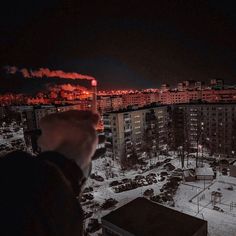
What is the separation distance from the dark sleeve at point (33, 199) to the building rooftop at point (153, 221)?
11.3 m

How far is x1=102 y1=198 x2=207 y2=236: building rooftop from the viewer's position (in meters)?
10.8

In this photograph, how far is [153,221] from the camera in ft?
38.3

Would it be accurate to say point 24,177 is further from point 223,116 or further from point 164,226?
point 223,116

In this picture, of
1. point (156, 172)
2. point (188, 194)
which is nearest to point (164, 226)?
point (188, 194)

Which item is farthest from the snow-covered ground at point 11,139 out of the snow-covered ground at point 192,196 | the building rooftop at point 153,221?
the building rooftop at point 153,221

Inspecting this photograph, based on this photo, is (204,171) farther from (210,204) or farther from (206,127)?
(206,127)

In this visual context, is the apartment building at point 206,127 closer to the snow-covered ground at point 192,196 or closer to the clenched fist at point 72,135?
the snow-covered ground at point 192,196

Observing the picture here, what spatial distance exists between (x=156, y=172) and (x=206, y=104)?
12531mm

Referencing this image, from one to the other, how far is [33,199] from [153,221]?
12365 mm

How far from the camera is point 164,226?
11.2m

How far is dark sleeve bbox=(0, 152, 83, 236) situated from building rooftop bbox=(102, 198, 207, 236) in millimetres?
11266

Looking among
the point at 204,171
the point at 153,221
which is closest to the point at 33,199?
the point at 153,221

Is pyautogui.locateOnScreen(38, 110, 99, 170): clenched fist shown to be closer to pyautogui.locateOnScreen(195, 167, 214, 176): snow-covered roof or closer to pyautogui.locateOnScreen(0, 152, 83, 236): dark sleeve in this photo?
pyautogui.locateOnScreen(0, 152, 83, 236): dark sleeve

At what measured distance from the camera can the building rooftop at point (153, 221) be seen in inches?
426
